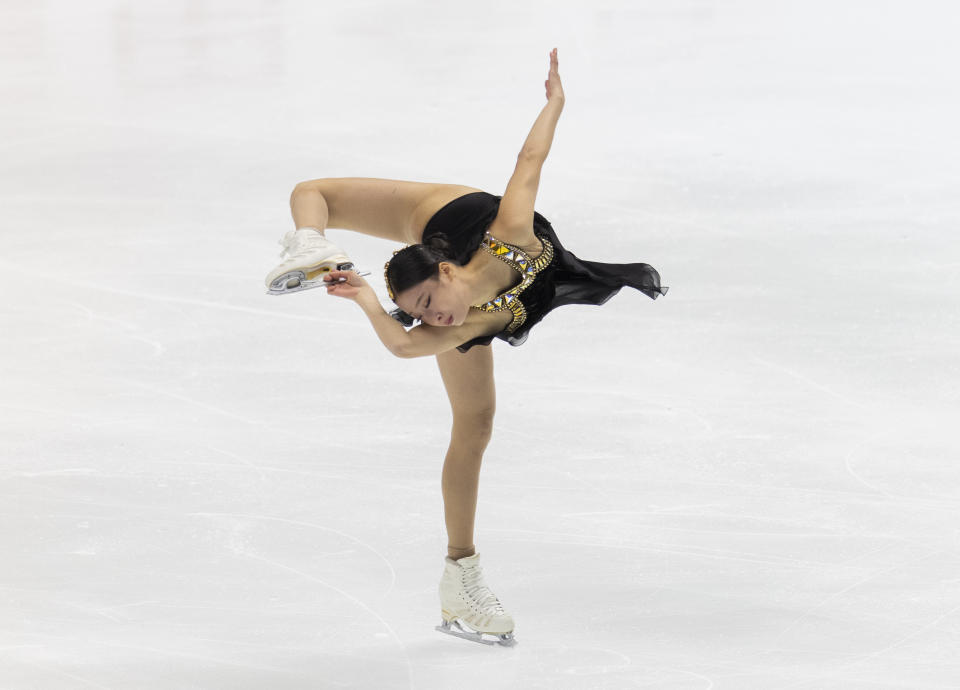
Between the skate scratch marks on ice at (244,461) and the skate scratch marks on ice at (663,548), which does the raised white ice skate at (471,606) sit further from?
the skate scratch marks on ice at (244,461)

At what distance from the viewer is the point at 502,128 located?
824 centimetres

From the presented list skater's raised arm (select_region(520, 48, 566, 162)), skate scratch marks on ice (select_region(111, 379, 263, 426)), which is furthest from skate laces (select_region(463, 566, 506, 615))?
skate scratch marks on ice (select_region(111, 379, 263, 426))

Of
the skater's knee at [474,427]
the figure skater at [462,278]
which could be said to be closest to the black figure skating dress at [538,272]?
the figure skater at [462,278]

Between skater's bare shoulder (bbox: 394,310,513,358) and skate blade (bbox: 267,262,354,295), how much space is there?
10.3 inches

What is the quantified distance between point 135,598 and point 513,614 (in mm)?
1021

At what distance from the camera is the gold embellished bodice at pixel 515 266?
3.21 metres

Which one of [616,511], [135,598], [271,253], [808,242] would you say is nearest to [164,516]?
[135,598]

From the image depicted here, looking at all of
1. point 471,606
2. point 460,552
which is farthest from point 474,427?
point 471,606

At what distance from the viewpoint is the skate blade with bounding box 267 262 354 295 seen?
9.31 ft

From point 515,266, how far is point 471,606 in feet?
3.10

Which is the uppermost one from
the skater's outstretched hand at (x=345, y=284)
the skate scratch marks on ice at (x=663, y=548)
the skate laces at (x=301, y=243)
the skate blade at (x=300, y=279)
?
the skate laces at (x=301, y=243)

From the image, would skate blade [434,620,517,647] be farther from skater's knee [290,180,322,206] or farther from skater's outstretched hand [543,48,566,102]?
skater's outstretched hand [543,48,566,102]

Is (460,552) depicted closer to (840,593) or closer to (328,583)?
(328,583)

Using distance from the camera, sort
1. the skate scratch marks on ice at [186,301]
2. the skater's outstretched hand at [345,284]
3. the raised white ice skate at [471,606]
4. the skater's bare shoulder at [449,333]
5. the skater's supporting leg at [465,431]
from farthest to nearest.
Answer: the skate scratch marks on ice at [186,301]
the raised white ice skate at [471,606]
the skater's supporting leg at [465,431]
the skater's bare shoulder at [449,333]
the skater's outstretched hand at [345,284]
